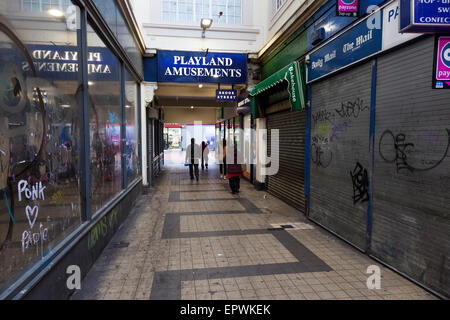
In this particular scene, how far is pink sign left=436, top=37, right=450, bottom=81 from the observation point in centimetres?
329

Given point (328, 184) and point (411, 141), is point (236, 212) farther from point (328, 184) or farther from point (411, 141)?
point (411, 141)

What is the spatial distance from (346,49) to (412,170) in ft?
8.38

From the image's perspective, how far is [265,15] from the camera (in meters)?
10.9

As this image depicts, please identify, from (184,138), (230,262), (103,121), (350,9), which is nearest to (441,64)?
(350,9)

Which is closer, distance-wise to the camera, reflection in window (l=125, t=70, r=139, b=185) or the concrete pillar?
reflection in window (l=125, t=70, r=139, b=185)

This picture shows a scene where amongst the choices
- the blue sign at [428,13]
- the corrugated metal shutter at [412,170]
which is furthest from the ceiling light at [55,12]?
the corrugated metal shutter at [412,170]

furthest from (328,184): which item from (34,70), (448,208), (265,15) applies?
(265,15)

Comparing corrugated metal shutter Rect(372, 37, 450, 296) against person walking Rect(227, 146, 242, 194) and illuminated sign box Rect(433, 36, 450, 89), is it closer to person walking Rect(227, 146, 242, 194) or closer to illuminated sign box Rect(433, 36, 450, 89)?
illuminated sign box Rect(433, 36, 450, 89)

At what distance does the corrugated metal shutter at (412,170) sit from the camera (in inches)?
139

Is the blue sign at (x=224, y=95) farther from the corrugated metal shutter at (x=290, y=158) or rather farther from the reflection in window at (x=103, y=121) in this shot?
the reflection in window at (x=103, y=121)

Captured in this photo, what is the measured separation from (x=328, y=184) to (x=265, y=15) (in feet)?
24.4

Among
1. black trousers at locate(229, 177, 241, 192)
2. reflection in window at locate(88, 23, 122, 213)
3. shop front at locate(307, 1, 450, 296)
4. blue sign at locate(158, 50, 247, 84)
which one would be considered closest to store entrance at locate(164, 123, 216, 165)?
blue sign at locate(158, 50, 247, 84)

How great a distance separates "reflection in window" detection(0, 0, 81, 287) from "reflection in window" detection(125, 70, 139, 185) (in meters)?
3.79

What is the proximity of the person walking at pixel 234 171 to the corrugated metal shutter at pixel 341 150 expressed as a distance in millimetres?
3706
